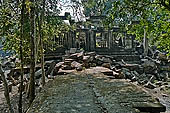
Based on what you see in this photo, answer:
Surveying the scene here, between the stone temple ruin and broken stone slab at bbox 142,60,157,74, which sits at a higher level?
the stone temple ruin

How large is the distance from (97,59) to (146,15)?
5384mm

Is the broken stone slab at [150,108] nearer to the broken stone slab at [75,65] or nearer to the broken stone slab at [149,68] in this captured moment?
the broken stone slab at [75,65]

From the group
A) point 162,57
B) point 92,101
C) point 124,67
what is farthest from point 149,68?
point 92,101

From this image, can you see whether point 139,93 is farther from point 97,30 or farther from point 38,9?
point 97,30

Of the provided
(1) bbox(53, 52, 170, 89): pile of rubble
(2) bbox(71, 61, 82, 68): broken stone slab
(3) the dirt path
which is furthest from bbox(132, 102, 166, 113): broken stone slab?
(2) bbox(71, 61, 82, 68): broken stone slab

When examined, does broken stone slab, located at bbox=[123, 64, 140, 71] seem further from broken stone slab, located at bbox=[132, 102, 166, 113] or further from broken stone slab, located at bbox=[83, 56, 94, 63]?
broken stone slab, located at bbox=[132, 102, 166, 113]

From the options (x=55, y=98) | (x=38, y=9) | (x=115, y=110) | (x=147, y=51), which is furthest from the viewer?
(x=147, y=51)

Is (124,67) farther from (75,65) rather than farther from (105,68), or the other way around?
(75,65)

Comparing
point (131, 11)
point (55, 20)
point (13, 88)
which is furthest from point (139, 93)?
point (13, 88)

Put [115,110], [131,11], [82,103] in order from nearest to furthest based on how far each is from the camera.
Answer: [115,110] < [82,103] < [131,11]

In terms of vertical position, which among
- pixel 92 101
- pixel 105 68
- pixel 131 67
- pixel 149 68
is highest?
pixel 92 101

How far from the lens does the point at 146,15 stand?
728 cm

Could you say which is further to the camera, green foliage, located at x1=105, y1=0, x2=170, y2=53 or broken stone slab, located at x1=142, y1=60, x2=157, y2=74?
broken stone slab, located at x1=142, y1=60, x2=157, y2=74

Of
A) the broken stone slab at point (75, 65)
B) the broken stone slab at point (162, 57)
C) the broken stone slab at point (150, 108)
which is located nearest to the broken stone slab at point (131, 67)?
the broken stone slab at point (162, 57)
